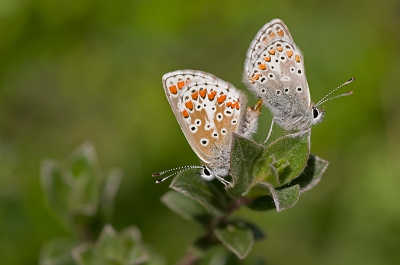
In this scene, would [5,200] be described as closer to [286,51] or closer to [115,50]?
[115,50]

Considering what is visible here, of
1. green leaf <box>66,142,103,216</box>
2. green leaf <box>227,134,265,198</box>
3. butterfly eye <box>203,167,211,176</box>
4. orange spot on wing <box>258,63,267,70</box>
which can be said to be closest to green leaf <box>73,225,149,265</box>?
green leaf <box>66,142,103,216</box>

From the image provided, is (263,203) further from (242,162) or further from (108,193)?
(108,193)

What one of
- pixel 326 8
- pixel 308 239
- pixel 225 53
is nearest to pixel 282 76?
pixel 308 239

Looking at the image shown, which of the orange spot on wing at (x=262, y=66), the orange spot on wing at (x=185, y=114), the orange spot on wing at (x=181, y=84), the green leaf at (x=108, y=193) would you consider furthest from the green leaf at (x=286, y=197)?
the green leaf at (x=108, y=193)

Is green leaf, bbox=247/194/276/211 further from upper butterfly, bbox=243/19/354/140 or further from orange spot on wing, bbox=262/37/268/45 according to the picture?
orange spot on wing, bbox=262/37/268/45

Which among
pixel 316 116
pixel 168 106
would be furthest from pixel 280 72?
pixel 168 106

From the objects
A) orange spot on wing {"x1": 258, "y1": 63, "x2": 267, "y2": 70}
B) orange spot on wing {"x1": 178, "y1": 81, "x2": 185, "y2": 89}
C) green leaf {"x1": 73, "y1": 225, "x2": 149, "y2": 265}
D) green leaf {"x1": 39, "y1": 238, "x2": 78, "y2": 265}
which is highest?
orange spot on wing {"x1": 178, "y1": 81, "x2": 185, "y2": 89}
